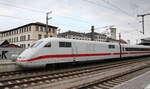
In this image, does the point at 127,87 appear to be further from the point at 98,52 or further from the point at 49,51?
the point at 98,52

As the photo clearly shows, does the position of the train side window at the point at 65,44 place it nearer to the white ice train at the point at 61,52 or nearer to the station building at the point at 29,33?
the white ice train at the point at 61,52

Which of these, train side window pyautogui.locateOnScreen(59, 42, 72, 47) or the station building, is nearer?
train side window pyautogui.locateOnScreen(59, 42, 72, 47)

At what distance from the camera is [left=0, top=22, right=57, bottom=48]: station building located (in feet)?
178

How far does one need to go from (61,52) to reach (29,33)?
1789 inches

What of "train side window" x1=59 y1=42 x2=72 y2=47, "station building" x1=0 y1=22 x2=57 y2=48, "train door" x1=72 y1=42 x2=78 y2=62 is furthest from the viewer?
"station building" x1=0 y1=22 x2=57 y2=48

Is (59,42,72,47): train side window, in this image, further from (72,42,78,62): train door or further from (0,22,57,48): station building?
(0,22,57,48): station building

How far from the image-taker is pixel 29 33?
55.5m

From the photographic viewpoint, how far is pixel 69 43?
1459cm

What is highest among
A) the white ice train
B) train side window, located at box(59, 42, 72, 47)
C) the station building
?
the station building

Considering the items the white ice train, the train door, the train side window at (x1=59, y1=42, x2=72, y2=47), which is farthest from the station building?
the train side window at (x1=59, y1=42, x2=72, y2=47)

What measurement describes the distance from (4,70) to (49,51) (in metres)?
4.48

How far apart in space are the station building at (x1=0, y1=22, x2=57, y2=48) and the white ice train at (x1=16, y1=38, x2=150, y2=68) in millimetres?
39922

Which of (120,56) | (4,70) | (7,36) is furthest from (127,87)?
(7,36)

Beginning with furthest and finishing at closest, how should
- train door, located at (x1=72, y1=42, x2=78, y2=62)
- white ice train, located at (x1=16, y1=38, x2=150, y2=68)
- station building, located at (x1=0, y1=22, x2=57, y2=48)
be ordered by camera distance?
station building, located at (x1=0, y1=22, x2=57, y2=48)
train door, located at (x1=72, y1=42, x2=78, y2=62)
white ice train, located at (x1=16, y1=38, x2=150, y2=68)
